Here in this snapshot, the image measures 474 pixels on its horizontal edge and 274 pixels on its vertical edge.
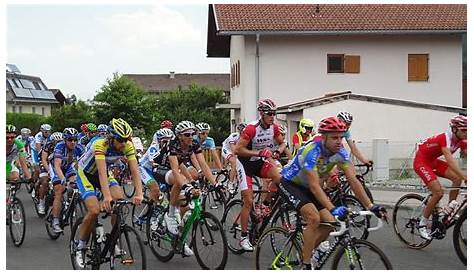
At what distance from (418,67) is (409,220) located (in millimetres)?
23177

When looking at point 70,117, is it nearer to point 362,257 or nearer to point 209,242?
point 209,242

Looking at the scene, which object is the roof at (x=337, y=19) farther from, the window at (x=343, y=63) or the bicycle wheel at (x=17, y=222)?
the bicycle wheel at (x=17, y=222)

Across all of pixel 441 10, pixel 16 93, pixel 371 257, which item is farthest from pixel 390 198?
pixel 16 93

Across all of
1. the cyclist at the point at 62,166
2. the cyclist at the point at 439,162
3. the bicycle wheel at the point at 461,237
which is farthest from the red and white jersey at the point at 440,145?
the cyclist at the point at 62,166

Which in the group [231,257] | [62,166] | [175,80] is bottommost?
[231,257]

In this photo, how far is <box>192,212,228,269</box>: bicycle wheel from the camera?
7.64 m

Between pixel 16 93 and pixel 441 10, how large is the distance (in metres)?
60.8

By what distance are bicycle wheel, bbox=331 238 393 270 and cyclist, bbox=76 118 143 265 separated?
239 cm

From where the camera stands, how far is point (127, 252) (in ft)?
23.1

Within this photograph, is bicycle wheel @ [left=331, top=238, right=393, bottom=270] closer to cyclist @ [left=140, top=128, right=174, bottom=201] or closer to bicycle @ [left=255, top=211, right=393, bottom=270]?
bicycle @ [left=255, top=211, right=393, bottom=270]

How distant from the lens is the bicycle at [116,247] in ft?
22.8

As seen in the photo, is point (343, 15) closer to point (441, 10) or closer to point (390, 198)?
point (441, 10)

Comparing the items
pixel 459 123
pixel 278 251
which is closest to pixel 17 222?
pixel 278 251

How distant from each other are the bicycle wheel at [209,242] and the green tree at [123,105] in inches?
1549
